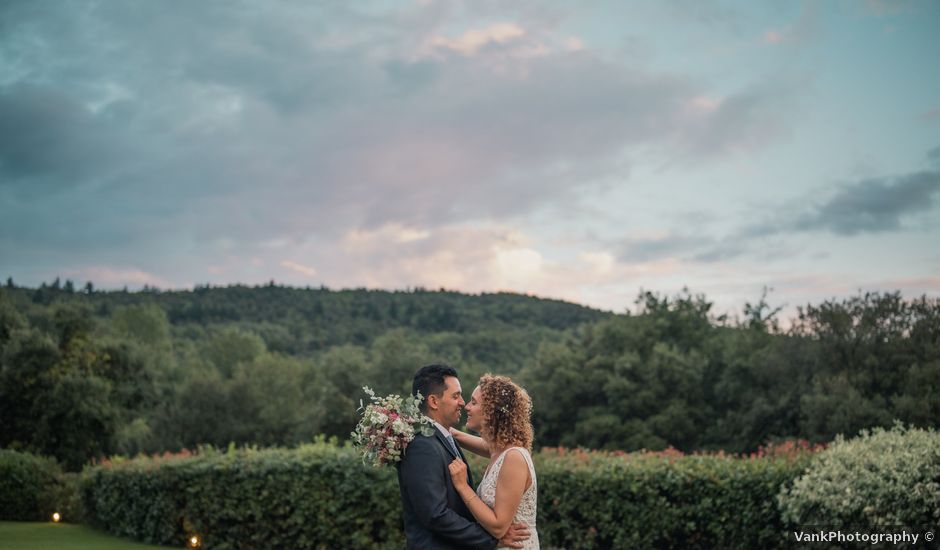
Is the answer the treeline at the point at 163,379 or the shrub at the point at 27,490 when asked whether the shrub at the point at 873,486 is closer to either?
the shrub at the point at 27,490

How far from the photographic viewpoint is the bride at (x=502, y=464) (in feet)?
14.4

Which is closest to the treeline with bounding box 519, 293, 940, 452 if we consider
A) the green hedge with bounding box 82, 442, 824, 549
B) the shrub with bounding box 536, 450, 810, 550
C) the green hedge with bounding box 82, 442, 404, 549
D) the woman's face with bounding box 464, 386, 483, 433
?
the shrub with bounding box 536, 450, 810, 550

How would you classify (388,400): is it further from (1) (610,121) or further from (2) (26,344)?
(2) (26,344)

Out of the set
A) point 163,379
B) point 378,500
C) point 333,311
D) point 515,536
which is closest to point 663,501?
point 378,500

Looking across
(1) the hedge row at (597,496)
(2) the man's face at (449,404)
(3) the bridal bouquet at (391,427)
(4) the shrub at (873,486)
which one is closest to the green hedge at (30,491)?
(1) the hedge row at (597,496)

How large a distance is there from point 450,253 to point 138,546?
58.1 ft

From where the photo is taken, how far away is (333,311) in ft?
243

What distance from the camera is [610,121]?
2241cm

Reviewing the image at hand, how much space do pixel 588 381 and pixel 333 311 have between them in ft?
140

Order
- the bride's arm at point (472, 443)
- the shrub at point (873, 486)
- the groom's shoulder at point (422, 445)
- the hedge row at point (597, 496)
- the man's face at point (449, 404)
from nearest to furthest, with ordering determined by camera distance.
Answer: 1. the groom's shoulder at point (422, 445)
2. the man's face at point (449, 404)
3. the bride's arm at point (472, 443)
4. the shrub at point (873, 486)
5. the hedge row at point (597, 496)

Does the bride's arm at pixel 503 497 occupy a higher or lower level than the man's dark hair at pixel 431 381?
lower

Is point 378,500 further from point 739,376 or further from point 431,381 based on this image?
point 739,376

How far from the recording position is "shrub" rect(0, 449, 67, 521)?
2203cm

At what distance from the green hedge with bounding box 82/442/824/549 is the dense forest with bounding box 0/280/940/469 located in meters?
17.2
